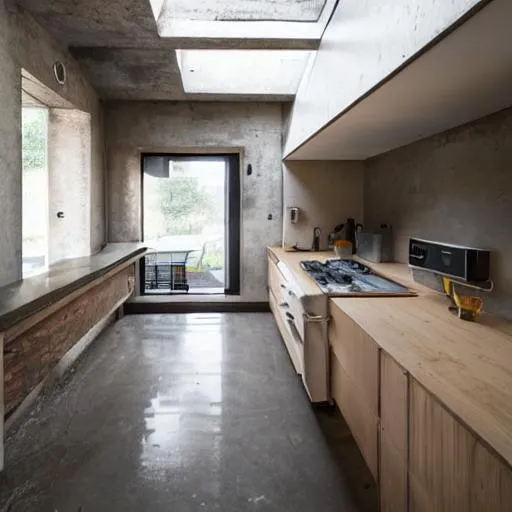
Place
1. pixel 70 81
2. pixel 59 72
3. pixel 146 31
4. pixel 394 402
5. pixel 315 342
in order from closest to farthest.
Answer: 1. pixel 394 402
2. pixel 315 342
3. pixel 146 31
4. pixel 59 72
5. pixel 70 81

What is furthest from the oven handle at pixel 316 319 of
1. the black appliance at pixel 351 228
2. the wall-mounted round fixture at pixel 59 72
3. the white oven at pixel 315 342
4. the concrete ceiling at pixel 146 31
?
the wall-mounted round fixture at pixel 59 72

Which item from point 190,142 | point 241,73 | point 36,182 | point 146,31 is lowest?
point 36,182

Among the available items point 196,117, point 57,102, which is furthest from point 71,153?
point 196,117

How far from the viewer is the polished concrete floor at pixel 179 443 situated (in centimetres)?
180

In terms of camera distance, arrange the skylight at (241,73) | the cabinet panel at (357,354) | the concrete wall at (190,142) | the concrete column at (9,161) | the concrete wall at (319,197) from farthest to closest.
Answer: the concrete wall at (190,142), the concrete wall at (319,197), the skylight at (241,73), the concrete column at (9,161), the cabinet panel at (357,354)

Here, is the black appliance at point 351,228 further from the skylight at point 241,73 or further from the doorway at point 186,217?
the skylight at point 241,73

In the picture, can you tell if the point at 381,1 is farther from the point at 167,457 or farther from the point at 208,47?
the point at 167,457

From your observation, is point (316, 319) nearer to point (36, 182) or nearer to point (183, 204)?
point (36, 182)

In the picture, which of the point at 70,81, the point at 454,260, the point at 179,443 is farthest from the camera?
the point at 70,81

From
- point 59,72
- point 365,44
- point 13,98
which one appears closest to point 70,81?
point 59,72

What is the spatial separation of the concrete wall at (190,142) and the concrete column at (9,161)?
2.42 meters

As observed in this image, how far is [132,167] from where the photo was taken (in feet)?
15.9

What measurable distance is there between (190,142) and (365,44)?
11.0 ft

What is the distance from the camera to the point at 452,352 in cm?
136
